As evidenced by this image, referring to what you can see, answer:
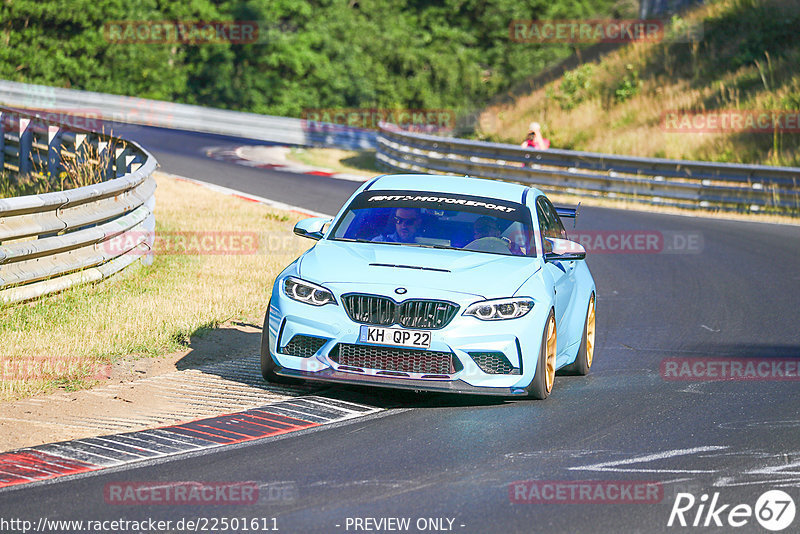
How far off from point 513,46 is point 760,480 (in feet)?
216

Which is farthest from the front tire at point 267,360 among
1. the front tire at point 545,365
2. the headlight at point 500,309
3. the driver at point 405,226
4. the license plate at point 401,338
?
the front tire at point 545,365

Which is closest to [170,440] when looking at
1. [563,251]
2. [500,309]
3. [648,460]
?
[500,309]

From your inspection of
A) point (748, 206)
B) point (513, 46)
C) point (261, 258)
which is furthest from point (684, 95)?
point (513, 46)

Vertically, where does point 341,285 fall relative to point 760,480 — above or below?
above

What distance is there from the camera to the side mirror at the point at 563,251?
876cm

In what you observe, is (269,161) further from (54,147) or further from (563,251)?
(563,251)

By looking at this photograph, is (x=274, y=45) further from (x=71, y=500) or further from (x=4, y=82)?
(x=71, y=500)

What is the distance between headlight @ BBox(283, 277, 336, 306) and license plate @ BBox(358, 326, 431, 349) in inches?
16.1

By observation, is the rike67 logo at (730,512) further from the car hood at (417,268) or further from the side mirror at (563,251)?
the side mirror at (563,251)

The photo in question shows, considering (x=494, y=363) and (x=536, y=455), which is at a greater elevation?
(x=494, y=363)

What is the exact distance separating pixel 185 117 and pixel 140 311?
3349cm

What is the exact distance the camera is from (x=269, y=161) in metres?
31.8

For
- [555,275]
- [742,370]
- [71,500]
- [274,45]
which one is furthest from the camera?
[274,45]

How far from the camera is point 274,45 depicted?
6112 cm
